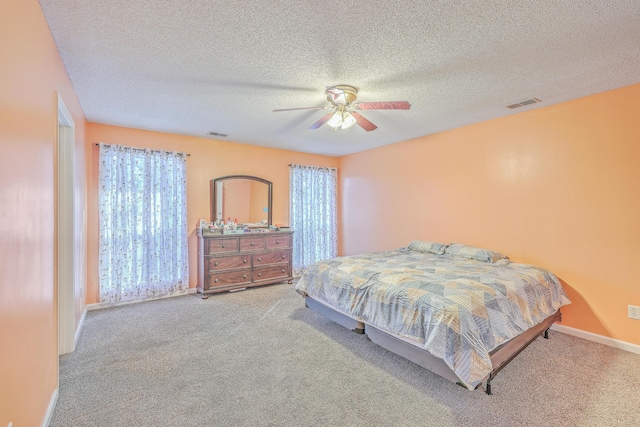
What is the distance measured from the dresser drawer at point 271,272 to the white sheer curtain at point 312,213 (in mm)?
551

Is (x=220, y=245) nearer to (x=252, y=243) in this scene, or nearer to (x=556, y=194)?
(x=252, y=243)

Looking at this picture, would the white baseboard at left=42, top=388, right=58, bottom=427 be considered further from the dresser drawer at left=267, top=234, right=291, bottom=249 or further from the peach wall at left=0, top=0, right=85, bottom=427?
the dresser drawer at left=267, top=234, right=291, bottom=249

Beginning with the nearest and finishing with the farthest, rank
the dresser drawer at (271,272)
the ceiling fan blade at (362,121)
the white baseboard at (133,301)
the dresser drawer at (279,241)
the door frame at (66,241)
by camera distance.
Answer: the door frame at (66,241)
the ceiling fan blade at (362,121)
the white baseboard at (133,301)
the dresser drawer at (271,272)
the dresser drawer at (279,241)

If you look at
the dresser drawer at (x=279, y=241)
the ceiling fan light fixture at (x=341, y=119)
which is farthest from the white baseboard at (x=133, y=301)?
the ceiling fan light fixture at (x=341, y=119)

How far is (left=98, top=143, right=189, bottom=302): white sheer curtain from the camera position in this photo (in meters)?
3.95

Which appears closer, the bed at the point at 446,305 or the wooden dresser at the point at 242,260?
the bed at the point at 446,305

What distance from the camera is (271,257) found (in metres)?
4.98

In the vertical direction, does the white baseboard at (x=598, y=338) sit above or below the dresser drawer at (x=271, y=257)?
below

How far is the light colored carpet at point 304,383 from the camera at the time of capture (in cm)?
188

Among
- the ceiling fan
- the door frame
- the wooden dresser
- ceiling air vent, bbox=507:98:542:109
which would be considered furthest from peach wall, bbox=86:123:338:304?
ceiling air vent, bbox=507:98:542:109

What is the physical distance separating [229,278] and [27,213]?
10.4 ft

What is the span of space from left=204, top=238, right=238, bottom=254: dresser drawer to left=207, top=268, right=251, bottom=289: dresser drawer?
35 cm

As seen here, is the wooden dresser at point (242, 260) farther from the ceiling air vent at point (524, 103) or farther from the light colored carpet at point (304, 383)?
the ceiling air vent at point (524, 103)

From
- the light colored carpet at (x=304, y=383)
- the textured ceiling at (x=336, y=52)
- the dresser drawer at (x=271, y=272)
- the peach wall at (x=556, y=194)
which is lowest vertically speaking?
the light colored carpet at (x=304, y=383)
